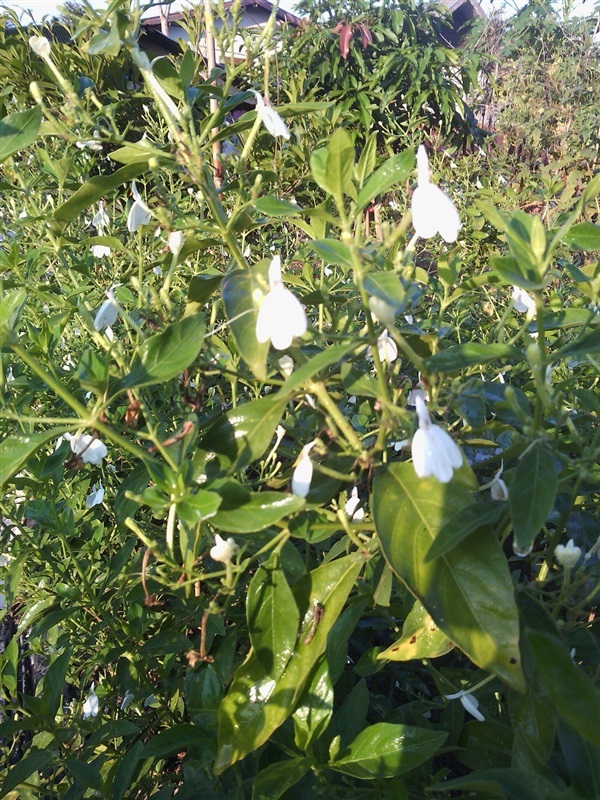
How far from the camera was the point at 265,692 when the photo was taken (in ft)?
2.30

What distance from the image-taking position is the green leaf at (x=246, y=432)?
1.98 feet

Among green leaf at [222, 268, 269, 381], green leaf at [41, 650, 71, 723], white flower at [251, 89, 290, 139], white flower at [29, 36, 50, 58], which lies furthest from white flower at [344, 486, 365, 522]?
white flower at [29, 36, 50, 58]

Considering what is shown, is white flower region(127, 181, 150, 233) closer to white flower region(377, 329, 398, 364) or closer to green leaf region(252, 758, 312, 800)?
white flower region(377, 329, 398, 364)

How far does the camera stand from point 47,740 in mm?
1110

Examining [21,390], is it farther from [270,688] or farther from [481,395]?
[481,395]

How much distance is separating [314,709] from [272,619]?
0.44ft

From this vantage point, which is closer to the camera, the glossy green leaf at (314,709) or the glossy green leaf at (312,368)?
Answer: the glossy green leaf at (312,368)

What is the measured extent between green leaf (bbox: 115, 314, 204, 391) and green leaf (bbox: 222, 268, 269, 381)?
0.04 meters

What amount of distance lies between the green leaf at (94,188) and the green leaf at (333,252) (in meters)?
0.25

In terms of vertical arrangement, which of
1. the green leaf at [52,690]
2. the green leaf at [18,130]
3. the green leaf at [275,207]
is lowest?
the green leaf at [52,690]

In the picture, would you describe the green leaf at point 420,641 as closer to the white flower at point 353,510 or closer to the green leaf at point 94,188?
the white flower at point 353,510

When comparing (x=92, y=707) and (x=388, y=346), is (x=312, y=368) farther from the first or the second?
(x=92, y=707)

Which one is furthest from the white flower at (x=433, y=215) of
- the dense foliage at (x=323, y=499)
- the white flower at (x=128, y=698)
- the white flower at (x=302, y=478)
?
the white flower at (x=128, y=698)

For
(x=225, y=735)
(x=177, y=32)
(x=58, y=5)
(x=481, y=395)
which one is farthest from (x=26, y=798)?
(x=177, y=32)
